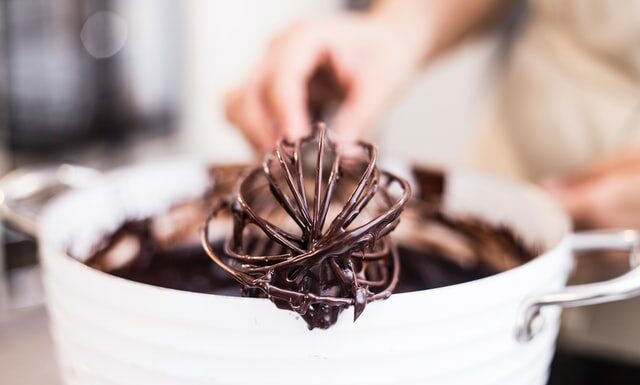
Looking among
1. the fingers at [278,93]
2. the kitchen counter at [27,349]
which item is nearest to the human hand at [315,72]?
the fingers at [278,93]

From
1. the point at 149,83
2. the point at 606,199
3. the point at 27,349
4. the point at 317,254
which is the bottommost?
the point at 149,83

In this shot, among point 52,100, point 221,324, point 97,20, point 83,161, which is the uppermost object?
point 221,324

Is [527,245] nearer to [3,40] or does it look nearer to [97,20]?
[3,40]

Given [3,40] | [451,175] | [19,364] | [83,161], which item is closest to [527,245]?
[451,175]

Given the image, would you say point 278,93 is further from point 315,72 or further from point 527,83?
point 527,83

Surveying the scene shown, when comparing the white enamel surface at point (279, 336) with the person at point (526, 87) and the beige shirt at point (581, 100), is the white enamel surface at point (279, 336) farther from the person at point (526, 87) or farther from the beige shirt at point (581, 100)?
the beige shirt at point (581, 100)

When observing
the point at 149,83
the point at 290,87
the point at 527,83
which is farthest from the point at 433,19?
the point at 149,83
